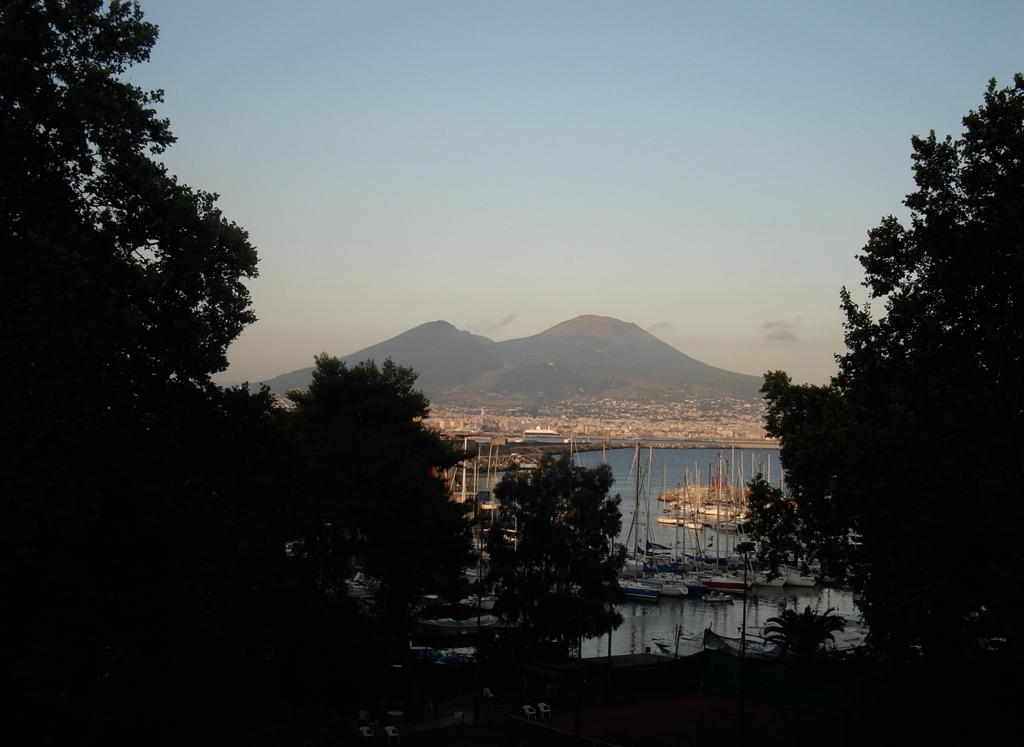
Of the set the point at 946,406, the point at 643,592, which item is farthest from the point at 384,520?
the point at 643,592

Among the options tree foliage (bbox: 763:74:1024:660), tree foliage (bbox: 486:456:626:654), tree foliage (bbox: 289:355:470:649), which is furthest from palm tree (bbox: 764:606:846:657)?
tree foliage (bbox: 289:355:470:649)

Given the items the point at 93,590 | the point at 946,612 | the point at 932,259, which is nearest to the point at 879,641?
the point at 946,612

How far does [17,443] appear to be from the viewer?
26.4 feet

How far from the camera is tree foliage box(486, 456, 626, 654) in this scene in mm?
20203

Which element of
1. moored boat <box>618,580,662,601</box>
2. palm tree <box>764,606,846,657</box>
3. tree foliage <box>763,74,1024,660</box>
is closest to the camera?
tree foliage <box>763,74,1024,660</box>

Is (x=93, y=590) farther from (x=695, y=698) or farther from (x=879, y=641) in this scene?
(x=695, y=698)

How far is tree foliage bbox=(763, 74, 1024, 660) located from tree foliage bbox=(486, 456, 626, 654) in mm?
8718

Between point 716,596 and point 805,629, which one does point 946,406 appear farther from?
point 716,596

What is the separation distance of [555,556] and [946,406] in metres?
11.9

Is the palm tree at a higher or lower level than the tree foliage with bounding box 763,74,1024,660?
lower

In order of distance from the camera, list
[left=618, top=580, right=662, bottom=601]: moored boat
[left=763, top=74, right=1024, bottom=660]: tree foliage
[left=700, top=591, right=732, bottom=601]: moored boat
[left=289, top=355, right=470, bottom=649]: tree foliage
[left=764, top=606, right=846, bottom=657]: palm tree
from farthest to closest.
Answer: [left=700, top=591, right=732, bottom=601]: moored boat
[left=618, top=580, right=662, bottom=601]: moored boat
[left=289, top=355, right=470, bottom=649]: tree foliage
[left=764, top=606, right=846, bottom=657]: palm tree
[left=763, top=74, right=1024, bottom=660]: tree foliage

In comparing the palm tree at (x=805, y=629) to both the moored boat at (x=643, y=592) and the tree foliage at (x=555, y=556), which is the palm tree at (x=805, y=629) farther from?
the moored boat at (x=643, y=592)

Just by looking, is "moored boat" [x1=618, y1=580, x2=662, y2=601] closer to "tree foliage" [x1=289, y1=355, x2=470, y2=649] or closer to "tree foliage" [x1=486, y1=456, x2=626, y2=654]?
"tree foliage" [x1=486, y1=456, x2=626, y2=654]

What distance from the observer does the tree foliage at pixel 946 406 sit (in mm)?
9508
